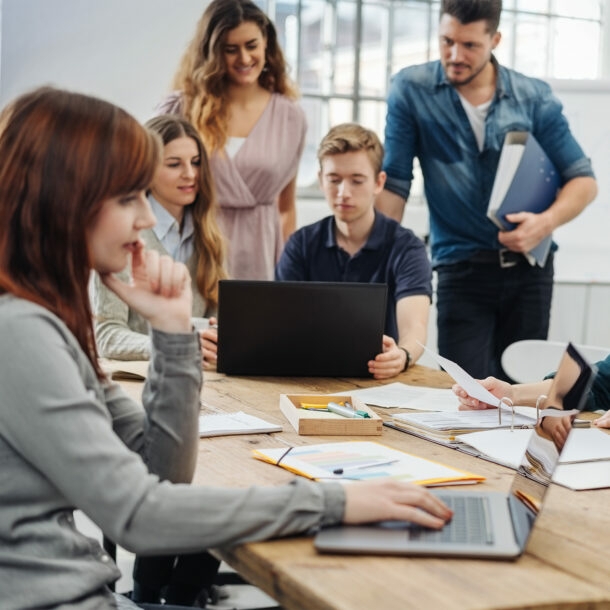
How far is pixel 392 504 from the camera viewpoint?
1105 mm

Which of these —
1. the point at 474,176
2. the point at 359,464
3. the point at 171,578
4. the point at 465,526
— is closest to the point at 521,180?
the point at 474,176

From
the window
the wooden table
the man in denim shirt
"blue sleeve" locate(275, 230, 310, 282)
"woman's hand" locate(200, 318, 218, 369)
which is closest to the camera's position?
the wooden table

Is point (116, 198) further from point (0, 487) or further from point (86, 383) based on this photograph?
point (0, 487)

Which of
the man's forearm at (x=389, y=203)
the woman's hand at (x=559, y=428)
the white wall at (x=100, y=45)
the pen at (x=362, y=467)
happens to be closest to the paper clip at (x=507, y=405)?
the pen at (x=362, y=467)

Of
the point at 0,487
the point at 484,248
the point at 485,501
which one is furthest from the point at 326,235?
the point at 0,487

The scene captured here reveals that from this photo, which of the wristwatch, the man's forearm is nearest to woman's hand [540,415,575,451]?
the wristwatch

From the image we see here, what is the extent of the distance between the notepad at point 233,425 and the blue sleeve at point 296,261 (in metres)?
1.02

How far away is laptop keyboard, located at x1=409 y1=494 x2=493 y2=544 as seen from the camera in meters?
1.08

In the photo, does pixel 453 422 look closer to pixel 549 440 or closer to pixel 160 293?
pixel 549 440

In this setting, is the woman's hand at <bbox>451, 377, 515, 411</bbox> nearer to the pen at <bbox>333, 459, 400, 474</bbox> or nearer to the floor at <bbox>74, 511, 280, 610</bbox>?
the pen at <bbox>333, 459, 400, 474</bbox>

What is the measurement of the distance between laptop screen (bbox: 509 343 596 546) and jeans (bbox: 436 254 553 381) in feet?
5.98

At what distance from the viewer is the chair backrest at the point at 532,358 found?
288 cm

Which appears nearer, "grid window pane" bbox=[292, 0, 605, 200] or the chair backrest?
the chair backrest

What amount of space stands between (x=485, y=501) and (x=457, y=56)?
2.02 metres
